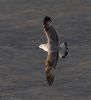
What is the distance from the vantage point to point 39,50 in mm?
31125

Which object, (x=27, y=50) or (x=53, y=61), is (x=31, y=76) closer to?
(x=27, y=50)

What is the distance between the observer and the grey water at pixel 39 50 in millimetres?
26578

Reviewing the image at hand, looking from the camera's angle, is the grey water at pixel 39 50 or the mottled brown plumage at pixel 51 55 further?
the grey water at pixel 39 50

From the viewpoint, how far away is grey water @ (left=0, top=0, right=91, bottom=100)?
1046 inches

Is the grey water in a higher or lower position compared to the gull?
lower

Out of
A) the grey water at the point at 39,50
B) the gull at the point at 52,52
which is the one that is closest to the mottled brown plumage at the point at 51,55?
the gull at the point at 52,52

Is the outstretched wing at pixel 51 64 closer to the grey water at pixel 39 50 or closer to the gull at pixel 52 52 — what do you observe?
the gull at pixel 52 52

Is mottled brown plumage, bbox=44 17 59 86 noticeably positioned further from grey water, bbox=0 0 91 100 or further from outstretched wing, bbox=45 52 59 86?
grey water, bbox=0 0 91 100

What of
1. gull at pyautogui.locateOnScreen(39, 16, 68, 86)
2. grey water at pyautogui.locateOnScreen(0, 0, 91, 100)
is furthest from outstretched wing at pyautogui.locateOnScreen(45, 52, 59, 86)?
grey water at pyautogui.locateOnScreen(0, 0, 91, 100)

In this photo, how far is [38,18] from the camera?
35.4m

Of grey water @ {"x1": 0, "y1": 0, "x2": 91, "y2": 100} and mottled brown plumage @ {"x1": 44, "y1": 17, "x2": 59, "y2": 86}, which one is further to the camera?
grey water @ {"x1": 0, "y1": 0, "x2": 91, "y2": 100}

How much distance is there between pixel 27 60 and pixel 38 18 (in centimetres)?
574

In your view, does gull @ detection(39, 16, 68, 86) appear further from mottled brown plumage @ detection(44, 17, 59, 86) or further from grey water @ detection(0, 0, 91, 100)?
grey water @ detection(0, 0, 91, 100)

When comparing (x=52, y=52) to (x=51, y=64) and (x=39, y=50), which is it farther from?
(x=39, y=50)
